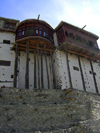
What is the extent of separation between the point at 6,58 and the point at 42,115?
1117 cm

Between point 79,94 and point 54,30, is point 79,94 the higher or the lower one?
the lower one

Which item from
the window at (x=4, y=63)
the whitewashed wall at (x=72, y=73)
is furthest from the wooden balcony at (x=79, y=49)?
the window at (x=4, y=63)

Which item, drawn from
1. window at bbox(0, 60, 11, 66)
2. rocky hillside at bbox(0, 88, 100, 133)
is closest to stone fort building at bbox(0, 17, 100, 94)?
window at bbox(0, 60, 11, 66)

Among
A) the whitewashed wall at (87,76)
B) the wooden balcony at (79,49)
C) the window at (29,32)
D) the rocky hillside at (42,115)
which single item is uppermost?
the window at (29,32)

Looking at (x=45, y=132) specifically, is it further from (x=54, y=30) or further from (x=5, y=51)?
(x=54, y=30)

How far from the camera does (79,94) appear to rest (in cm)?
1273

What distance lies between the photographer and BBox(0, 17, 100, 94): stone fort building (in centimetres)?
1687

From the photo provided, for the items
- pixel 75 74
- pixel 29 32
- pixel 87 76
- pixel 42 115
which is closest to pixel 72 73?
pixel 75 74

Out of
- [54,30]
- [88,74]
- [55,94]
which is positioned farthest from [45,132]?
[54,30]

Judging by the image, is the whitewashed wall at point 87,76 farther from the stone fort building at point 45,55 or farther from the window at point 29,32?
the window at point 29,32

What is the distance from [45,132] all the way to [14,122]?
2003 mm

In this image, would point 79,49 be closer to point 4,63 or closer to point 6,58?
point 6,58

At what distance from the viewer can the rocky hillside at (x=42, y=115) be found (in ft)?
25.6

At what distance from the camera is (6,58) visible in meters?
17.7
